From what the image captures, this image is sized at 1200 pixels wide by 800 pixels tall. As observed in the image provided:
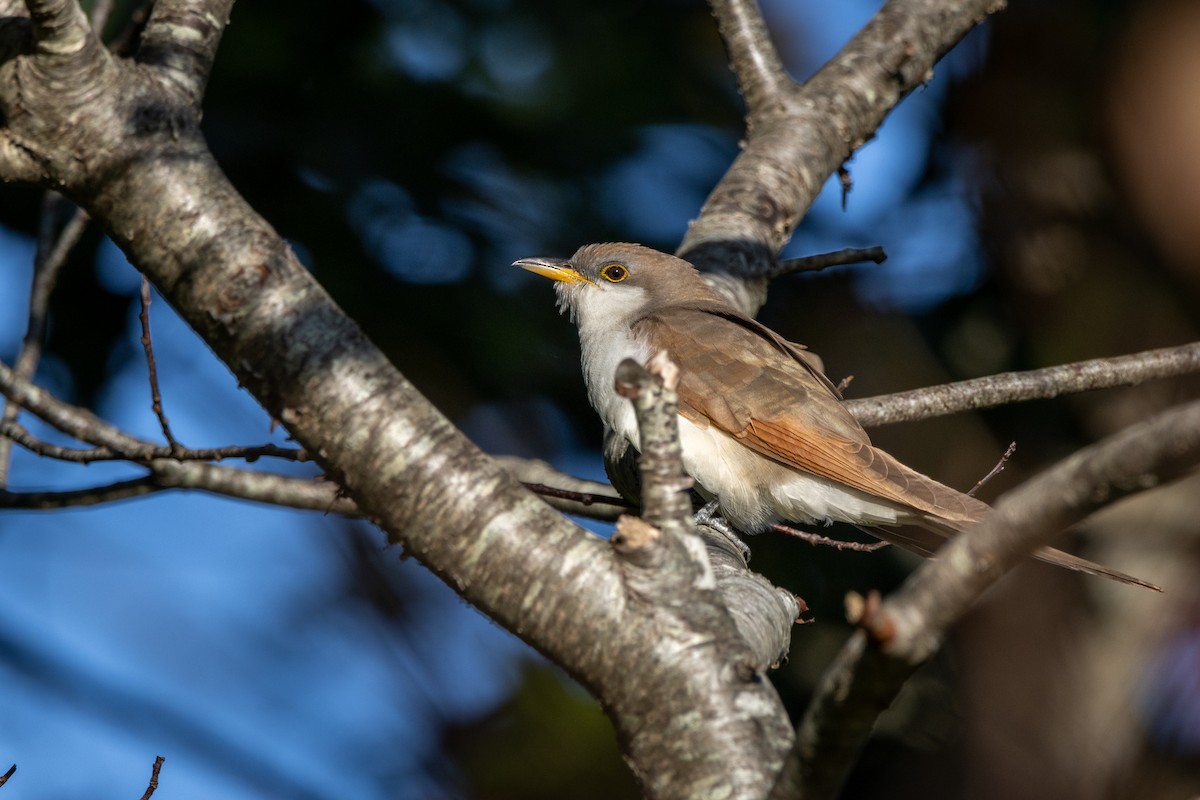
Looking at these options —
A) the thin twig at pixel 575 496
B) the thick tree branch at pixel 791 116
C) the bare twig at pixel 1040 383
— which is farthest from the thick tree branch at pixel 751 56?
the thin twig at pixel 575 496

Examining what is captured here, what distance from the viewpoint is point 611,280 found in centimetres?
523

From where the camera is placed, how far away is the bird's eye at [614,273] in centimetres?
518

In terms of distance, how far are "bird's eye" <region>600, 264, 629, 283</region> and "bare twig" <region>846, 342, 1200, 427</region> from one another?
1483mm

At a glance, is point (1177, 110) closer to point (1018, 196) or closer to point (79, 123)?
point (1018, 196)

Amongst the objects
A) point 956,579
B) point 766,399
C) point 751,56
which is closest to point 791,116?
point 751,56

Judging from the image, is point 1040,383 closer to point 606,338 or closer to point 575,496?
point 575,496

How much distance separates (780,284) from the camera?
6305mm

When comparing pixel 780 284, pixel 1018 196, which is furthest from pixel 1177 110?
pixel 780 284

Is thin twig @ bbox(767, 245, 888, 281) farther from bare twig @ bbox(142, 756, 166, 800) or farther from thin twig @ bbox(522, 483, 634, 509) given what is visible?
bare twig @ bbox(142, 756, 166, 800)

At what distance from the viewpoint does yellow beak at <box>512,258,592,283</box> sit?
516cm

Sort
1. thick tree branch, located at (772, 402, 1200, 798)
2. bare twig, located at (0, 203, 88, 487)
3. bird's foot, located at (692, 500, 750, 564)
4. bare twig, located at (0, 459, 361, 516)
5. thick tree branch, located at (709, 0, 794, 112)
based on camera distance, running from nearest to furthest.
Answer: thick tree branch, located at (772, 402, 1200, 798) < bare twig, located at (0, 459, 361, 516) < bare twig, located at (0, 203, 88, 487) < bird's foot, located at (692, 500, 750, 564) < thick tree branch, located at (709, 0, 794, 112)

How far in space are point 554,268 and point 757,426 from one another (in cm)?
131

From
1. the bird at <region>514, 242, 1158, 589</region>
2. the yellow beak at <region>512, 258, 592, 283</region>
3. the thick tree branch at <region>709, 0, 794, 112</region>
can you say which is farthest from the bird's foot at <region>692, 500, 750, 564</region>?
the thick tree branch at <region>709, 0, 794, 112</region>

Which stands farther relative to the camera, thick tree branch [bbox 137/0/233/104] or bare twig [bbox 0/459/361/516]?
bare twig [bbox 0/459/361/516]
